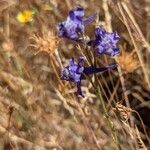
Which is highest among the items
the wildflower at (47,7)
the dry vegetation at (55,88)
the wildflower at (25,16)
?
the wildflower at (47,7)

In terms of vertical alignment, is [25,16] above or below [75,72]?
above

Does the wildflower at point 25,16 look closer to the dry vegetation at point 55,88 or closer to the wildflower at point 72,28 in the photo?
the dry vegetation at point 55,88

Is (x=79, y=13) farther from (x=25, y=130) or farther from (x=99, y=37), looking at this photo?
(x=25, y=130)

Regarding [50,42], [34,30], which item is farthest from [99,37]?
[34,30]

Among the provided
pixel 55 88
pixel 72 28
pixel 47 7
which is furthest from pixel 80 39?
pixel 47 7

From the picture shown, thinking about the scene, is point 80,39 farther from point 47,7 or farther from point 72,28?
point 47,7

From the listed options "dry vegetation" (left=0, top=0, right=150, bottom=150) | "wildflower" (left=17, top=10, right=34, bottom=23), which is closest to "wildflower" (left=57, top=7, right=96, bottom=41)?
"dry vegetation" (left=0, top=0, right=150, bottom=150)

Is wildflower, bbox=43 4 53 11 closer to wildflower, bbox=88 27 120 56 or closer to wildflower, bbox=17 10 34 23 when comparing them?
wildflower, bbox=17 10 34 23

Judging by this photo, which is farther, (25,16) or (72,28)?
(25,16)

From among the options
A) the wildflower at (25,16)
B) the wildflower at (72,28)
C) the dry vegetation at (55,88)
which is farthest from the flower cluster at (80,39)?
the wildflower at (25,16)
